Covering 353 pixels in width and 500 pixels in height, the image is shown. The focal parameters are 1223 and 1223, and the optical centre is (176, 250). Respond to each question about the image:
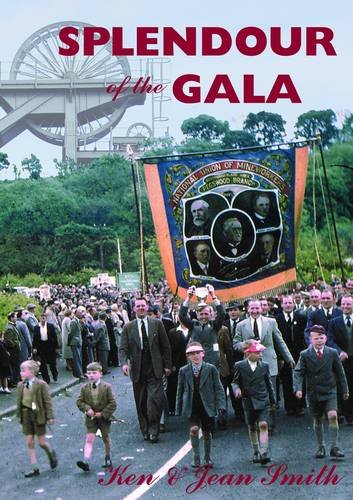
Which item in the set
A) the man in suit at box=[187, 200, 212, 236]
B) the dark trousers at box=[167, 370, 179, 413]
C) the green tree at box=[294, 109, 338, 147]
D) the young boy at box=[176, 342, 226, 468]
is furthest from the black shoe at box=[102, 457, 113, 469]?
the green tree at box=[294, 109, 338, 147]

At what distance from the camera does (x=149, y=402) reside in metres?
15.9

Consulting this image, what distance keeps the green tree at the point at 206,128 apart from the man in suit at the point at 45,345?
103328 mm

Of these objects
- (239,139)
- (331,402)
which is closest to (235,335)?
(331,402)

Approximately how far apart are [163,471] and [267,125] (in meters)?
106

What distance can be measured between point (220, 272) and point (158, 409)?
11.5ft

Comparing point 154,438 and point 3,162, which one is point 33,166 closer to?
point 3,162

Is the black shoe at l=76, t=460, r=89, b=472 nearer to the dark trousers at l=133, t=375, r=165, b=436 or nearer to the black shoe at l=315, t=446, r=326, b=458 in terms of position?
the dark trousers at l=133, t=375, r=165, b=436

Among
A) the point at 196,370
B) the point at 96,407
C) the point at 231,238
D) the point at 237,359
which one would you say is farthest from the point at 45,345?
the point at 196,370

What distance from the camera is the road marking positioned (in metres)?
11.8

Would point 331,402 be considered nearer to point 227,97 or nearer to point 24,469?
point 24,469

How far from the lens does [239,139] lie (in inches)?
4705

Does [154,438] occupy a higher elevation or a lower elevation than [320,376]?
lower

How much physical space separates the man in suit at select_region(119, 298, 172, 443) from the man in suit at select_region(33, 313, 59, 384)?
356 inches

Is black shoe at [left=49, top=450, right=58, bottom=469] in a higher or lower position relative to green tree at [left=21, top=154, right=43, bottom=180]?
lower
